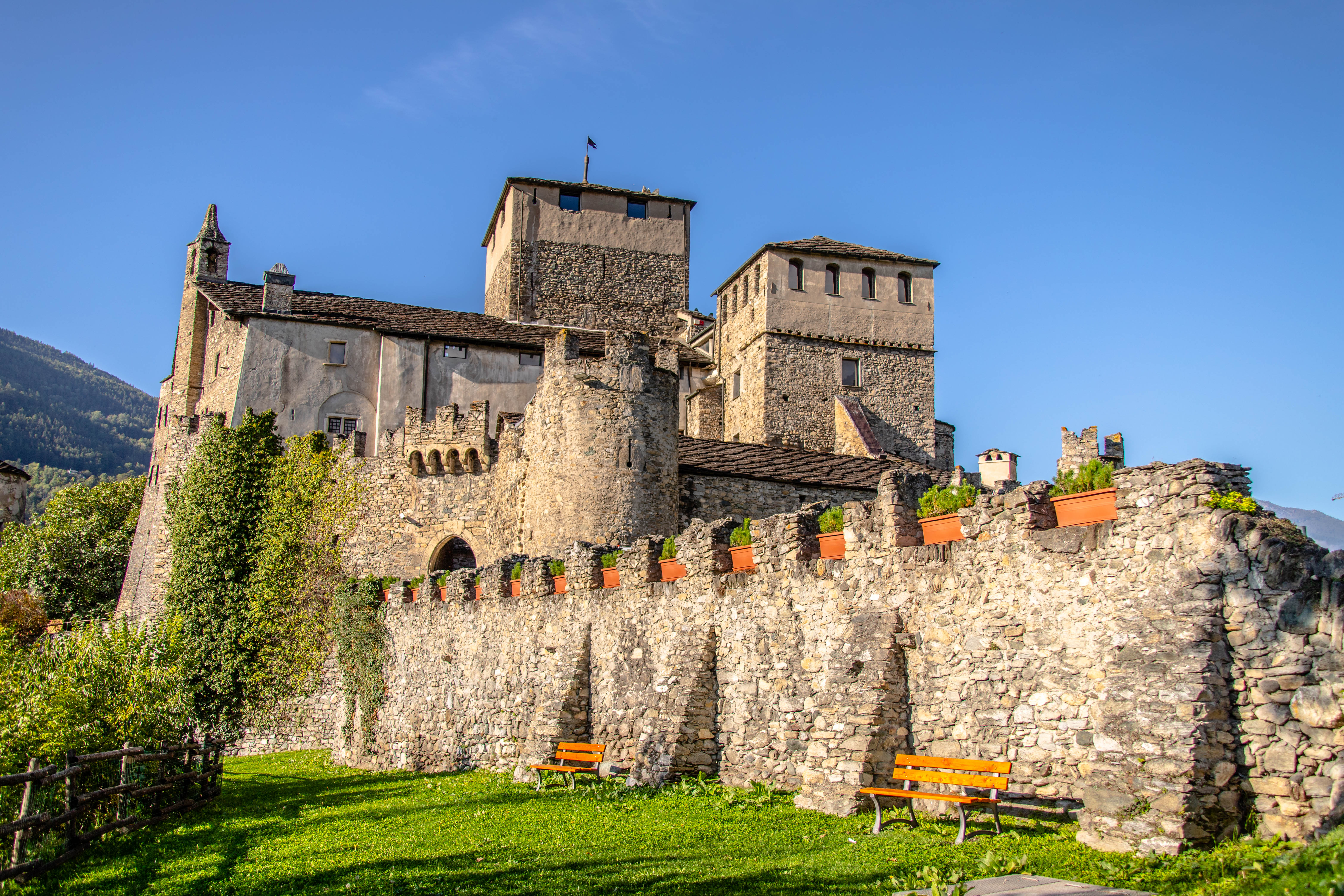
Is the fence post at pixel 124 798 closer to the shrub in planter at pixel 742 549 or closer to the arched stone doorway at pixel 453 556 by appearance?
the shrub in planter at pixel 742 549

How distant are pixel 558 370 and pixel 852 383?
17759 mm

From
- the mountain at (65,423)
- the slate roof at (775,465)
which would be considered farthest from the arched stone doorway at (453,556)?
the mountain at (65,423)

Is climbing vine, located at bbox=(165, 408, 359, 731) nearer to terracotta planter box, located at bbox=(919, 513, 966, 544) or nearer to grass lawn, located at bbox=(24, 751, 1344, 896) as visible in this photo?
grass lawn, located at bbox=(24, 751, 1344, 896)

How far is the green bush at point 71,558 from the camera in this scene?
45062mm

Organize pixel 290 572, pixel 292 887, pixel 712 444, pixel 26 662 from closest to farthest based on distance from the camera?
1. pixel 292 887
2. pixel 26 662
3. pixel 712 444
4. pixel 290 572

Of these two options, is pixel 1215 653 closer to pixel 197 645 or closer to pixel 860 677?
pixel 860 677

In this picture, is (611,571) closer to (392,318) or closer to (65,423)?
(392,318)

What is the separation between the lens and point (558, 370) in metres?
24.1

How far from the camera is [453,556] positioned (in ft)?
105

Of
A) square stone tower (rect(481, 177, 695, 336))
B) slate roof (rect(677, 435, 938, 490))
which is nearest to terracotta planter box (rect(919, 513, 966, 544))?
slate roof (rect(677, 435, 938, 490))

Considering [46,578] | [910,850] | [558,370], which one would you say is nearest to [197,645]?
[558,370]

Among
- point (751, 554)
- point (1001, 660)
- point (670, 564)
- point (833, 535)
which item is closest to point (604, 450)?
point (670, 564)

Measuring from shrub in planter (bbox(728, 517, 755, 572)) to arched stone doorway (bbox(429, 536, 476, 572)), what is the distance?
1708cm

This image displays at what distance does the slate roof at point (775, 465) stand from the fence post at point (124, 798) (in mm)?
13553
